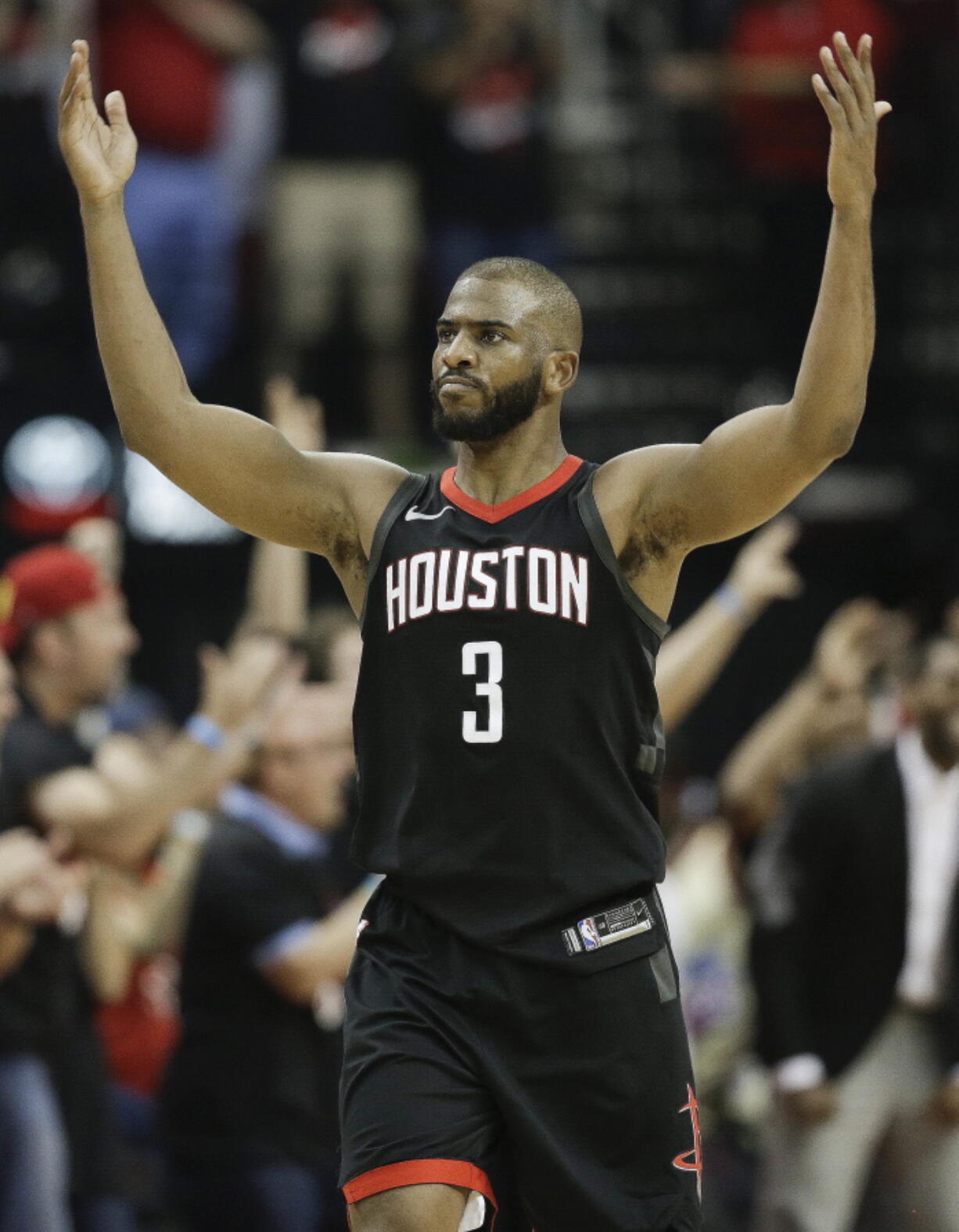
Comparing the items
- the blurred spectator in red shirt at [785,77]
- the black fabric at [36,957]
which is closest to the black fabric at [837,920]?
the black fabric at [36,957]

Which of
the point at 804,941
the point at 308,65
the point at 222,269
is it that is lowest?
the point at 804,941

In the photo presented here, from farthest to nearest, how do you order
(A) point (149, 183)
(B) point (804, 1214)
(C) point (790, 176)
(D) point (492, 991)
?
(C) point (790, 176) → (A) point (149, 183) → (B) point (804, 1214) → (D) point (492, 991)

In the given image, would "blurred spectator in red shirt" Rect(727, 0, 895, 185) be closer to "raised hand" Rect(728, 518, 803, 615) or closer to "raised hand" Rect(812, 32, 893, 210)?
"raised hand" Rect(728, 518, 803, 615)

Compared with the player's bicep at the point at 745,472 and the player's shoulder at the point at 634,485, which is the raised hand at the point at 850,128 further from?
the player's shoulder at the point at 634,485

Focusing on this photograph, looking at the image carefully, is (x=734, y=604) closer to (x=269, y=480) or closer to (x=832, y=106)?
(x=269, y=480)

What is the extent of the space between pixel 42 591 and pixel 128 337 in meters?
2.69

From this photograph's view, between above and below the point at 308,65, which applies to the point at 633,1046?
below

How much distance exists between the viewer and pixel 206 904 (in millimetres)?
6246

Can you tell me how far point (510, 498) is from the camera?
4543mm

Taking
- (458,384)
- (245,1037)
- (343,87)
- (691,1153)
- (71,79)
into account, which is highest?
(343,87)

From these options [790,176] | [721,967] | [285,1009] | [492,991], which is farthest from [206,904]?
[790,176]

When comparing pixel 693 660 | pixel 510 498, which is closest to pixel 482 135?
pixel 693 660

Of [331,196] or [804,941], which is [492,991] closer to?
[804,941]

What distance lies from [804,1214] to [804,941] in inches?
34.8
